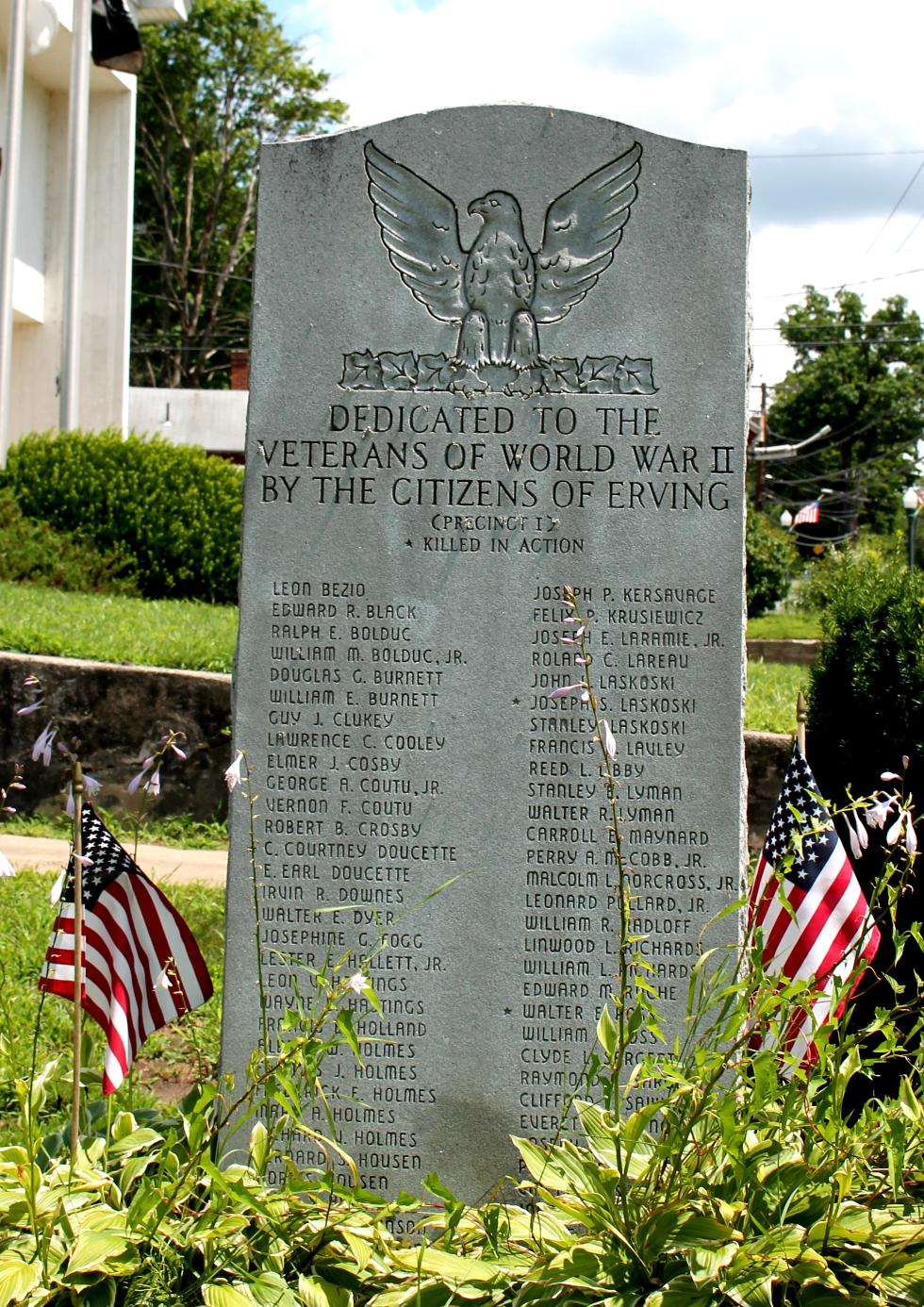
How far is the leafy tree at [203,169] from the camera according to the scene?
3822 cm

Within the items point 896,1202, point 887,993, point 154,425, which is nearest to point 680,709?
point 896,1202

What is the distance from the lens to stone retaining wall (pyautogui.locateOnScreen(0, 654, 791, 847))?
30.1 ft

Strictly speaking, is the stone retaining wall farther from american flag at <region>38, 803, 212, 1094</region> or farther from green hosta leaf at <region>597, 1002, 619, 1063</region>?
Answer: green hosta leaf at <region>597, 1002, 619, 1063</region>

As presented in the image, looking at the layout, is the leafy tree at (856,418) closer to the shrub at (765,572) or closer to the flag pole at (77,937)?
the shrub at (765,572)

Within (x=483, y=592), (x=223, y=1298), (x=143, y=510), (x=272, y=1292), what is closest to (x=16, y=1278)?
(x=223, y=1298)

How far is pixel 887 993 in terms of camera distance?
5191mm

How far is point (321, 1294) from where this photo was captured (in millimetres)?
3154

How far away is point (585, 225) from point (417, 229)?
491 mm

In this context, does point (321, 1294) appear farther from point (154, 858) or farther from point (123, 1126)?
point (154, 858)

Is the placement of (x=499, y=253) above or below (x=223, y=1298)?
above

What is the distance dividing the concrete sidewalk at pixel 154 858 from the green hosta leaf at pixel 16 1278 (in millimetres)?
4456

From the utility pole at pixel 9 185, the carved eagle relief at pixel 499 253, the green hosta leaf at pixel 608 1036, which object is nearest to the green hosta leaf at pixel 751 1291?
the green hosta leaf at pixel 608 1036

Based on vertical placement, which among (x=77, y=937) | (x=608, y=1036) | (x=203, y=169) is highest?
(x=203, y=169)

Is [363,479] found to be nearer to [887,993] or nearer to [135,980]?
[135,980]
